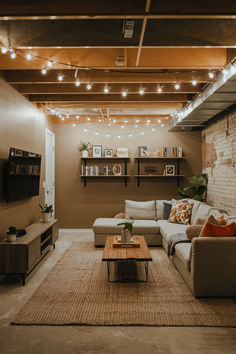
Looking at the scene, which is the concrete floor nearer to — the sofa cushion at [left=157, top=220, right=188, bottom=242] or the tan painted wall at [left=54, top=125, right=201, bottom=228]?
the sofa cushion at [left=157, top=220, right=188, bottom=242]

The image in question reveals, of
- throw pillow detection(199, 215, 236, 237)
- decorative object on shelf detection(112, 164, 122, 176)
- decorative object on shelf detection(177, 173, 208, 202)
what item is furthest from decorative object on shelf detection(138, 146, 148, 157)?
throw pillow detection(199, 215, 236, 237)

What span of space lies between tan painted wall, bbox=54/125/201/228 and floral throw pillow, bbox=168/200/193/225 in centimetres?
134

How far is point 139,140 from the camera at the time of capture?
6801 mm

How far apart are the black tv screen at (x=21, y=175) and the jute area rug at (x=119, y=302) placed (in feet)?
4.19

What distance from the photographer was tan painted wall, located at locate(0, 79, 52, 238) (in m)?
3.80

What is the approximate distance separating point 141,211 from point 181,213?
1030 mm

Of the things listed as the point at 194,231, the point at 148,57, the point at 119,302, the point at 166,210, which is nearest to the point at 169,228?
the point at 166,210

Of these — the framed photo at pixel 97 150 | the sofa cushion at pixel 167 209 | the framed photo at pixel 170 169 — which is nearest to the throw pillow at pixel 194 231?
the sofa cushion at pixel 167 209

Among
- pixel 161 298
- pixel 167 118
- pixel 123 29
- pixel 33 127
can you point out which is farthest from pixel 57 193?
pixel 123 29

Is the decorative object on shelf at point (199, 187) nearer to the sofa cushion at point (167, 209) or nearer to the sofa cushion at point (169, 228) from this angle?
the sofa cushion at point (167, 209)

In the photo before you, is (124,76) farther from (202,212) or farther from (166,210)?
(166,210)

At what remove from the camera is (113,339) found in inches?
91.4
